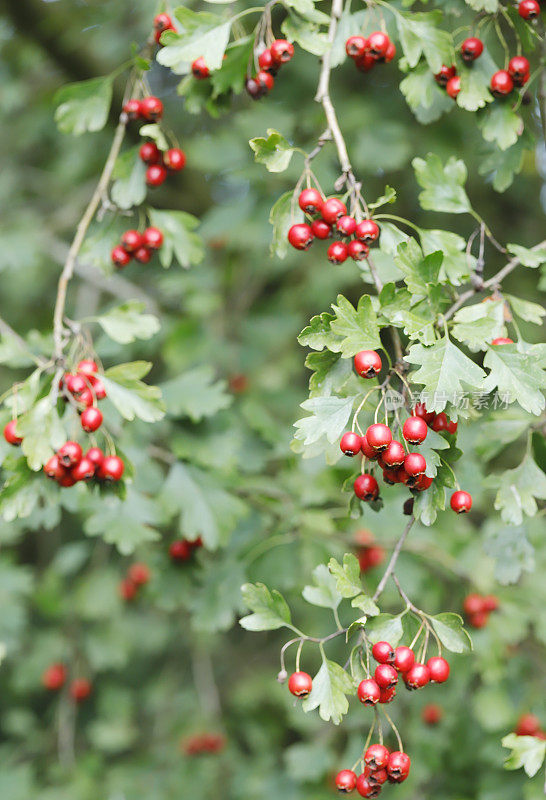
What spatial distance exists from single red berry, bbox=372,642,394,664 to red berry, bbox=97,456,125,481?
0.64 metres

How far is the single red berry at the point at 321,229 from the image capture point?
134 cm

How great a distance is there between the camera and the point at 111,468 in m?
1.47

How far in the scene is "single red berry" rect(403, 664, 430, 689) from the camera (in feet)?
3.68

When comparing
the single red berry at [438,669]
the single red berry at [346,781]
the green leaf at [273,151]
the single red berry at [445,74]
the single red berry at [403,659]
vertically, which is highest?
the green leaf at [273,151]

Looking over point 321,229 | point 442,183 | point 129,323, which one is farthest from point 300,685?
point 442,183

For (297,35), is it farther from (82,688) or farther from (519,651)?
(82,688)

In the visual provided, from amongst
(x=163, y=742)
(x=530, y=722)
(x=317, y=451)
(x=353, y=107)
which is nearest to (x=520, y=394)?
(x=317, y=451)

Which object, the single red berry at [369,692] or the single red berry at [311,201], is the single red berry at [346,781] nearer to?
the single red berry at [369,692]

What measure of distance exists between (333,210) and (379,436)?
18.1 inches

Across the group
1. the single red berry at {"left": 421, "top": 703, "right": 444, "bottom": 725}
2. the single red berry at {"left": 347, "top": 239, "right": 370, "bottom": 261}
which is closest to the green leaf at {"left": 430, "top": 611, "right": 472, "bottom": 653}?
the single red berry at {"left": 347, "top": 239, "right": 370, "bottom": 261}

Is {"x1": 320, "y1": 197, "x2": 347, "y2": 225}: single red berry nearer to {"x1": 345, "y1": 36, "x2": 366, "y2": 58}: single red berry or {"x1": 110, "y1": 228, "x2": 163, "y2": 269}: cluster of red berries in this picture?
{"x1": 345, "y1": 36, "x2": 366, "y2": 58}: single red berry

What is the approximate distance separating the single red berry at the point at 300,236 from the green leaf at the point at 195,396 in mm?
829

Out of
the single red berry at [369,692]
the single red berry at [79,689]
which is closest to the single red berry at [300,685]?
the single red berry at [369,692]

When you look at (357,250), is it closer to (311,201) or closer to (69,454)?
(311,201)
